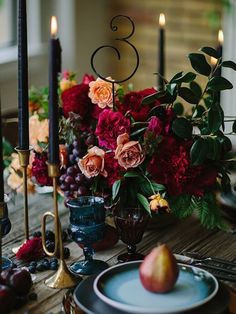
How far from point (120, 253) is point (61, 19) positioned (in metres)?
2.10

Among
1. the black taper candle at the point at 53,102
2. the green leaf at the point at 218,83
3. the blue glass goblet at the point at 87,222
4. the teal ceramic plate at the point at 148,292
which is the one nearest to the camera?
the teal ceramic plate at the point at 148,292

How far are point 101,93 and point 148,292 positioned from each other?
1.75 feet

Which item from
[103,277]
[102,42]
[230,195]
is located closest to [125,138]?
[103,277]

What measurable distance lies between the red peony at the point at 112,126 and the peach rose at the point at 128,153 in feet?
0.07

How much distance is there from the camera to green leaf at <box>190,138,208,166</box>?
4.62ft

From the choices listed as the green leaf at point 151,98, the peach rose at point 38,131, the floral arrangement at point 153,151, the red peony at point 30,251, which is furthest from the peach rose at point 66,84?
the red peony at point 30,251

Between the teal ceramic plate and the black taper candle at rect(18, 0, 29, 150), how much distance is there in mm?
363

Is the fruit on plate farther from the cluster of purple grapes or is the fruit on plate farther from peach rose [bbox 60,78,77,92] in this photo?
peach rose [bbox 60,78,77,92]

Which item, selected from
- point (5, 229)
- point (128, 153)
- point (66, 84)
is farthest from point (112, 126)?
point (66, 84)

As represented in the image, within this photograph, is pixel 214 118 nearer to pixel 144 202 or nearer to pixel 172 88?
pixel 172 88

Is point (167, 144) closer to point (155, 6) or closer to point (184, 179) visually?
point (184, 179)

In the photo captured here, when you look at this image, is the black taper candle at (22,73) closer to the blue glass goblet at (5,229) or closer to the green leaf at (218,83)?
the blue glass goblet at (5,229)

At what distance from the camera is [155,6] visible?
3660 millimetres

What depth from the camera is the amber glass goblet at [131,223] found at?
4.66ft
